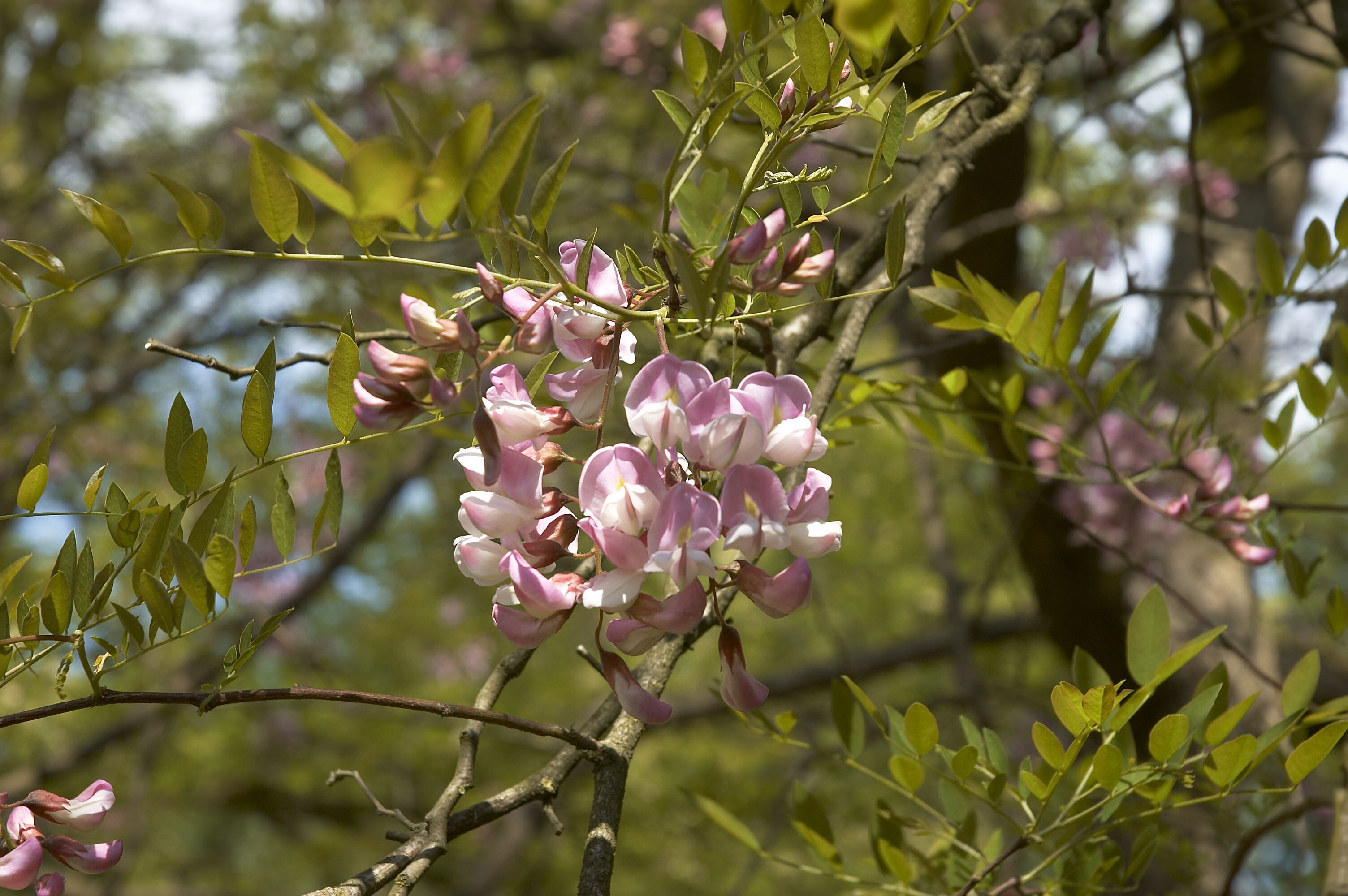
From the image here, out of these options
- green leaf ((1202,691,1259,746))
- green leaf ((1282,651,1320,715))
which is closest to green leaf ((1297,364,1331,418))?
green leaf ((1282,651,1320,715))

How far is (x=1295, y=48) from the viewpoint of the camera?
1.21 metres

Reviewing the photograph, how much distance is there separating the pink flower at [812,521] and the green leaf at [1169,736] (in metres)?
0.26

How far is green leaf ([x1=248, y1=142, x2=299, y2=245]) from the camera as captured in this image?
0.46m

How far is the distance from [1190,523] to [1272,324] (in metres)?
2.08

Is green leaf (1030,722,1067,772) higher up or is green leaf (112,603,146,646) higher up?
green leaf (112,603,146,646)

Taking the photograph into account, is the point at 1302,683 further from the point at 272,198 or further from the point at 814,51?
the point at 272,198

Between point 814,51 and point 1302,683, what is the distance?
0.60 m

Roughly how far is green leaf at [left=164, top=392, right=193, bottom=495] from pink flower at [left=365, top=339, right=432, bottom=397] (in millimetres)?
209

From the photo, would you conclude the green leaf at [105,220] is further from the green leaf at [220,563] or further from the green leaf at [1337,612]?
the green leaf at [1337,612]

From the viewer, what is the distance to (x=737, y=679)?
1.66 feet

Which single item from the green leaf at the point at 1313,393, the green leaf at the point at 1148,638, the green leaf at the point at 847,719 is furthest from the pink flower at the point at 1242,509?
the green leaf at the point at 847,719

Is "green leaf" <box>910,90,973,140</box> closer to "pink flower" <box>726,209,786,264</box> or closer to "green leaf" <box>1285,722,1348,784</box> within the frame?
"pink flower" <box>726,209,786,264</box>

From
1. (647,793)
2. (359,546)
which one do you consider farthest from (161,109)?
(647,793)

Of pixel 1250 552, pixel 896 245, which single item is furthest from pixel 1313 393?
pixel 896 245
